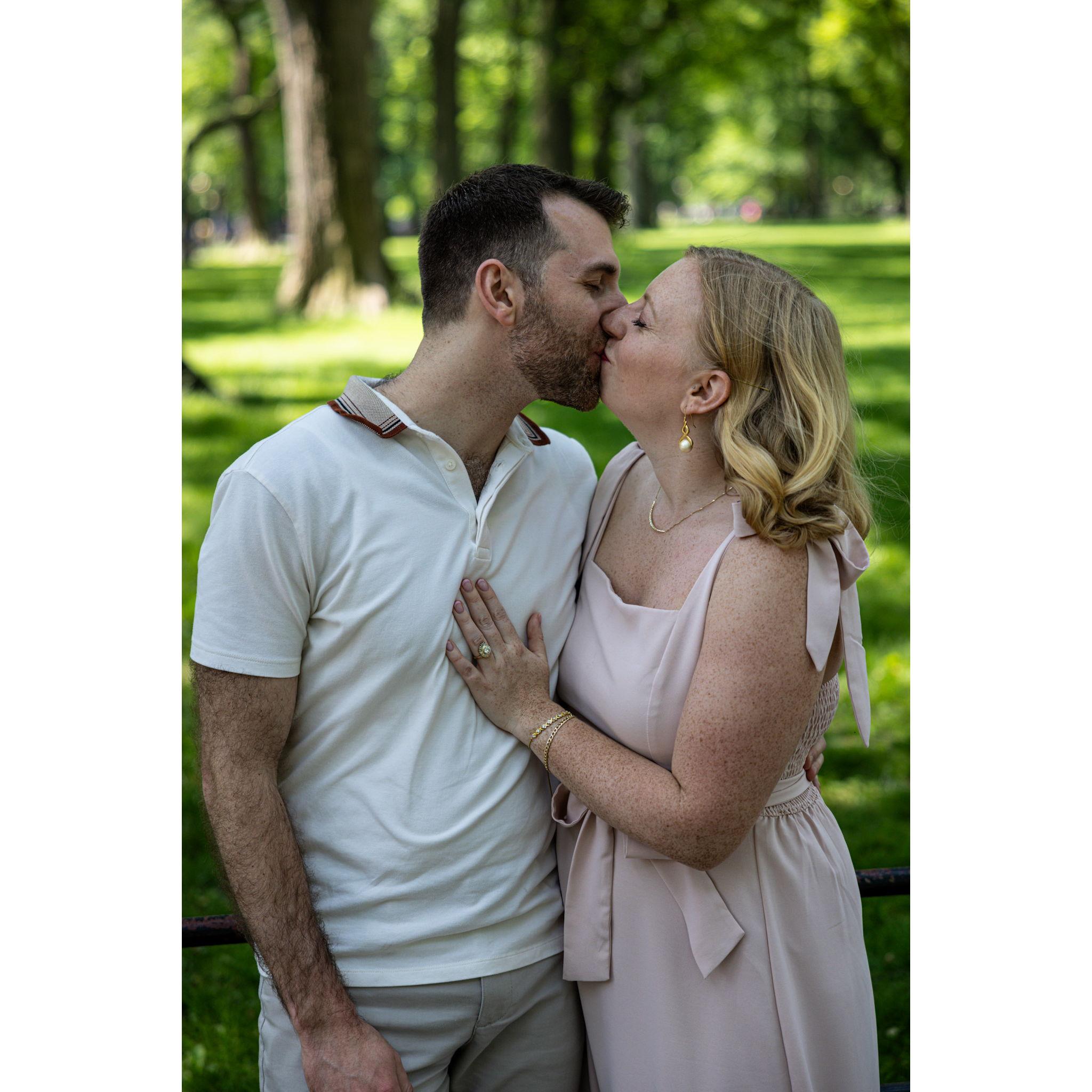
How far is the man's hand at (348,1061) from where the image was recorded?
95.0 inches

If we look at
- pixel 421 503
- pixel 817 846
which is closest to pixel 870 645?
pixel 817 846

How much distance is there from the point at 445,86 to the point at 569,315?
19.0 m

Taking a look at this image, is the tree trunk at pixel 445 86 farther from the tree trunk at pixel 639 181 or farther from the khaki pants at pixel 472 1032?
the tree trunk at pixel 639 181

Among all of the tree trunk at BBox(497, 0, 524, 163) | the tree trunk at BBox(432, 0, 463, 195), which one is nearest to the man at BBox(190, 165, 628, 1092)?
the tree trunk at BBox(432, 0, 463, 195)

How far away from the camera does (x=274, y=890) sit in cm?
242

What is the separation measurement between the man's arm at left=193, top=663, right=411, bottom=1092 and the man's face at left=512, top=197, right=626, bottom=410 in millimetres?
913

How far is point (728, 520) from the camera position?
2568mm

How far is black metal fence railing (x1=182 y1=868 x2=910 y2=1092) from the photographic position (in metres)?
2.76

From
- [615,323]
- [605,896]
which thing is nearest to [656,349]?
[615,323]

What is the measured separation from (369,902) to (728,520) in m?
1.14

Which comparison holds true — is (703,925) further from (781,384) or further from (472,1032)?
(781,384)

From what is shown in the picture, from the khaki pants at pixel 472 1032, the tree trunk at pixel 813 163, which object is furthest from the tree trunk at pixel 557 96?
the tree trunk at pixel 813 163

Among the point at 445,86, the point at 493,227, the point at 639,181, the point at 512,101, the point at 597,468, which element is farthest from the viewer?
the point at 639,181

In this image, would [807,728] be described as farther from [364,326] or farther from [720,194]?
[720,194]
